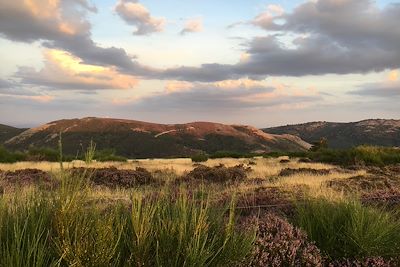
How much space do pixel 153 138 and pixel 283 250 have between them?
273 feet

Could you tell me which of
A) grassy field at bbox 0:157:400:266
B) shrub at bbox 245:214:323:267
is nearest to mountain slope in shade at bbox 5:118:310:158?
grassy field at bbox 0:157:400:266

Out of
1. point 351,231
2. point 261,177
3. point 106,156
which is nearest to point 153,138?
point 106,156

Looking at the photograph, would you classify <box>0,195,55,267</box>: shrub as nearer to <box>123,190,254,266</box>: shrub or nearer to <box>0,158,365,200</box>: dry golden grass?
<box>0,158,365,200</box>: dry golden grass

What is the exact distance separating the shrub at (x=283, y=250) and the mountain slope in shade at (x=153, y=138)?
69.1 metres

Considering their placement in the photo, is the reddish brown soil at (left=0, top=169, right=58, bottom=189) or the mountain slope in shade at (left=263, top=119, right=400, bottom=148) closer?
the reddish brown soil at (left=0, top=169, right=58, bottom=189)

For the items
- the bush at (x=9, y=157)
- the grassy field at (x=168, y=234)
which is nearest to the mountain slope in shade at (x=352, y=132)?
the bush at (x=9, y=157)

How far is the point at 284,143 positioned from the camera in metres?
93.6

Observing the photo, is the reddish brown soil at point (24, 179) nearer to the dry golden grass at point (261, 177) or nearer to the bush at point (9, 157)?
the dry golden grass at point (261, 177)

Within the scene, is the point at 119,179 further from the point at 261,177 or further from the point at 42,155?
the point at 42,155

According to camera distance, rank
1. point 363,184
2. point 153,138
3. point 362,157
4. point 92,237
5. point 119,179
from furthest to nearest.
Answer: point 153,138 → point 362,157 → point 119,179 → point 363,184 → point 92,237

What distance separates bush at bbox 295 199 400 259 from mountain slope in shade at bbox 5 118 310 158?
6808cm

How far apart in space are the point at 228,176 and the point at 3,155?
78.9 ft

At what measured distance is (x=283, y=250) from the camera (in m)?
5.97

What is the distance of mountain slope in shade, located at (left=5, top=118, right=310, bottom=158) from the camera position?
8100 cm
